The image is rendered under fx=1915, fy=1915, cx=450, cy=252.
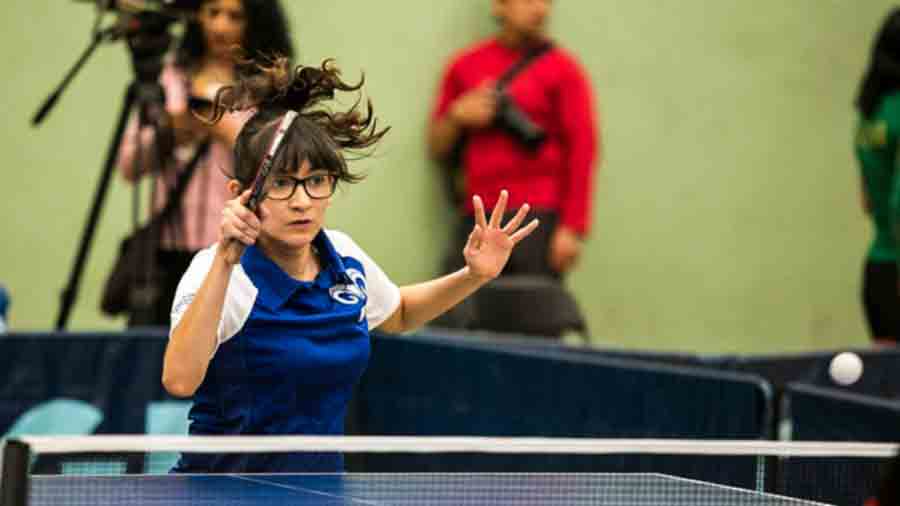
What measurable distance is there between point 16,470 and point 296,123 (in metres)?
1.14

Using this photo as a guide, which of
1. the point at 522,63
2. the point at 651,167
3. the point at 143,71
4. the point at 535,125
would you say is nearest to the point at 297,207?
the point at 143,71

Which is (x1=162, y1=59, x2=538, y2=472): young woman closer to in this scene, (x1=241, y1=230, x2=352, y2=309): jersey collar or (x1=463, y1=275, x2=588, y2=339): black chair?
(x1=241, y1=230, x2=352, y2=309): jersey collar

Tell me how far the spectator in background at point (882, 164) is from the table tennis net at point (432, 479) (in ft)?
10.7

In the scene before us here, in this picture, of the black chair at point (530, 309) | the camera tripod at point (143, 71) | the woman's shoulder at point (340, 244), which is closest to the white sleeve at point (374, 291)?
the woman's shoulder at point (340, 244)

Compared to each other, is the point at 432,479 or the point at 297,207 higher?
the point at 297,207

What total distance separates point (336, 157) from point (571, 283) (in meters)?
5.86

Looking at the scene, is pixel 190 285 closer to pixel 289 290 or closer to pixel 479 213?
pixel 289 290

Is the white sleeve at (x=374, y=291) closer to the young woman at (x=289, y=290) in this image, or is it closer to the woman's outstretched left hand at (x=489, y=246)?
the young woman at (x=289, y=290)

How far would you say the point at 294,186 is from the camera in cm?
341

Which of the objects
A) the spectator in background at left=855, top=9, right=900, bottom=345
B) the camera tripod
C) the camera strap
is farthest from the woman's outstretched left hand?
the camera strap

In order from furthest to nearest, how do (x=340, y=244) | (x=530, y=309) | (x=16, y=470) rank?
(x=530, y=309) < (x=340, y=244) < (x=16, y=470)

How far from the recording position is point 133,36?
580 cm

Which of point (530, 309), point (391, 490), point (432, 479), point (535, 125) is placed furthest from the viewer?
point (535, 125)

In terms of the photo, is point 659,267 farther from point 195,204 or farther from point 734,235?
point 195,204
